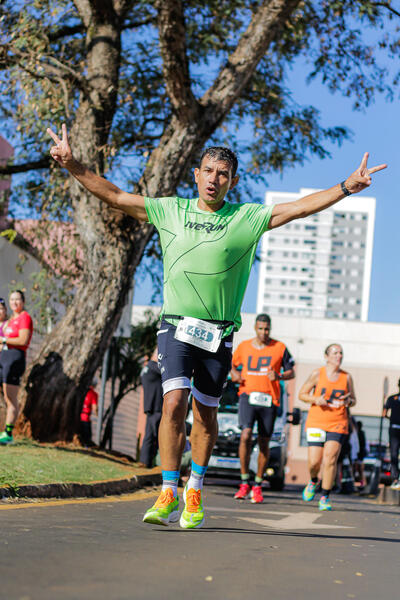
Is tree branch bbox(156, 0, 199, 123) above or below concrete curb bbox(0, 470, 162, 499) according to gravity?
above

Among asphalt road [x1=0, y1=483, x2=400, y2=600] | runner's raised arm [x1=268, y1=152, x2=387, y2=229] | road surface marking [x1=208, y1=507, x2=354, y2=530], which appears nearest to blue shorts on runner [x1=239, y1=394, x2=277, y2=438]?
road surface marking [x1=208, y1=507, x2=354, y2=530]

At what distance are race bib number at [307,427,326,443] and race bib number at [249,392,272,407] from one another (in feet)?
1.88

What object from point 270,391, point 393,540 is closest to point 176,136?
point 270,391

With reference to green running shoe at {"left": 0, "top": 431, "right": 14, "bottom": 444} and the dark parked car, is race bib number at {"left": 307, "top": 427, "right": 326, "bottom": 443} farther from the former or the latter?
the dark parked car

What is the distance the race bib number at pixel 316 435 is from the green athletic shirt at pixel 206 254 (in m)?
5.13

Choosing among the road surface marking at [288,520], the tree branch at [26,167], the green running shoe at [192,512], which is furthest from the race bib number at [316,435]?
the tree branch at [26,167]

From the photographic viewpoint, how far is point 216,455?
1655 cm

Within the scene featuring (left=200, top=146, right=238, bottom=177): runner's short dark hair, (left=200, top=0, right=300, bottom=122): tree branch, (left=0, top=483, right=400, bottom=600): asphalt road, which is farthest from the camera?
(left=200, top=0, right=300, bottom=122): tree branch

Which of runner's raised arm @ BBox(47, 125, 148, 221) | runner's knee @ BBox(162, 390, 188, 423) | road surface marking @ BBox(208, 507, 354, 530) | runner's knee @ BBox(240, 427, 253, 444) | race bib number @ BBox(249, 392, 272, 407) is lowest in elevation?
road surface marking @ BBox(208, 507, 354, 530)

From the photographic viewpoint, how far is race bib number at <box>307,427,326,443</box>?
10828mm

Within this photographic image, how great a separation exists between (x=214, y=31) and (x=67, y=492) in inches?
405

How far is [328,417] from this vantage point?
1083cm

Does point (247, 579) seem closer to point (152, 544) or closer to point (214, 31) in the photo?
point (152, 544)

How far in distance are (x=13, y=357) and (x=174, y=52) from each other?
178 inches
